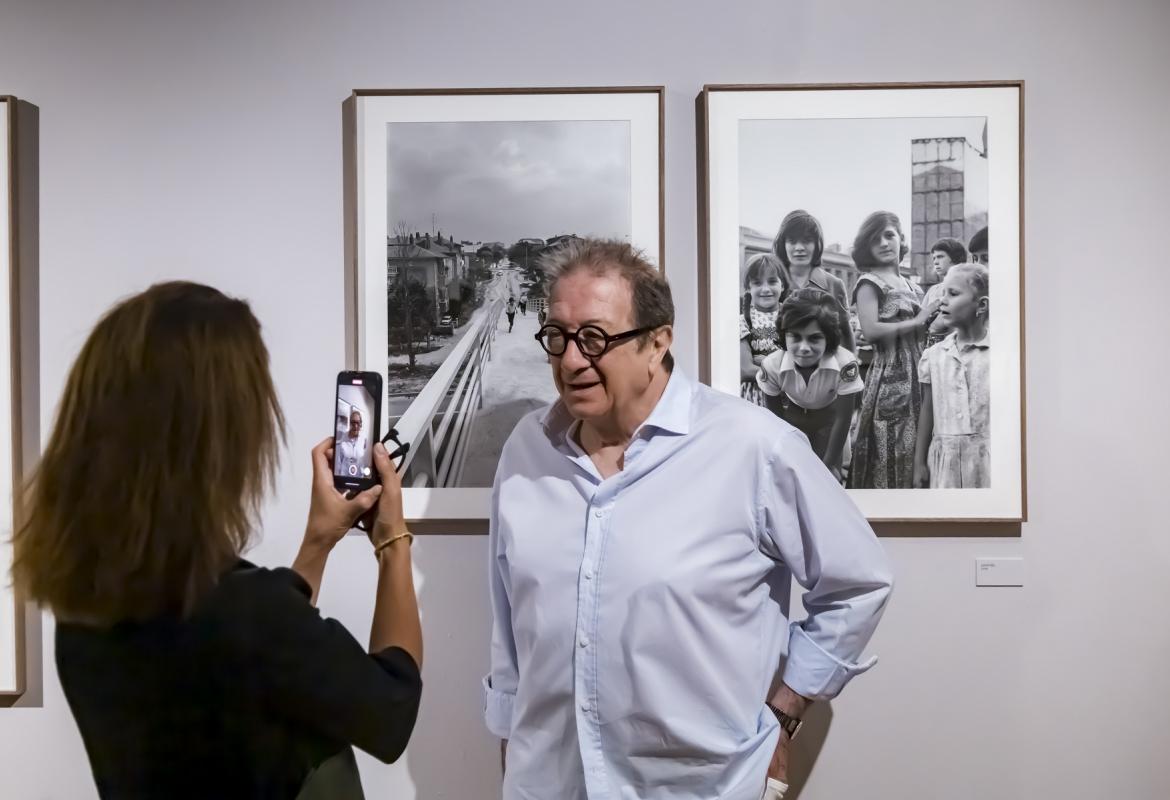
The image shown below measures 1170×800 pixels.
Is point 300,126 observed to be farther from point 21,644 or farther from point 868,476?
point 868,476

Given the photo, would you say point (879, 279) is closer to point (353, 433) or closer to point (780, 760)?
point (780, 760)

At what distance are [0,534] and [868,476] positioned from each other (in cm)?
184

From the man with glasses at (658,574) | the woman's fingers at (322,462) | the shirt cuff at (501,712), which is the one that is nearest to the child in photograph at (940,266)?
the man with glasses at (658,574)

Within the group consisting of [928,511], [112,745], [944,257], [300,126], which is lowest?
[112,745]

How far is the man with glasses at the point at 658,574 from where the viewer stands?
4.42ft

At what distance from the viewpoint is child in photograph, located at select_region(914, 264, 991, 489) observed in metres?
1.72

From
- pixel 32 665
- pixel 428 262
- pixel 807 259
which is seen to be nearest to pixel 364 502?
pixel 428 262

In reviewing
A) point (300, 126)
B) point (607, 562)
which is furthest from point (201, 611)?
point (300, 126)

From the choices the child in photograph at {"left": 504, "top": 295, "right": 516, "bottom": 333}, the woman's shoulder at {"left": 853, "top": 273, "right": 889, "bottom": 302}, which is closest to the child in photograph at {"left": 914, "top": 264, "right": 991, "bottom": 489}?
the woman's shoulder at {"left": 853, "top": 273, "right": 889, "bottom": 302}

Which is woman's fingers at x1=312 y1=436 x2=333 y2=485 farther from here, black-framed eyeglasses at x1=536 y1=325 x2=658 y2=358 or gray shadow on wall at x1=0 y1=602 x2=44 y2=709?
gray shadow on wall at x1=0 y1=602 x2=44 y2=709

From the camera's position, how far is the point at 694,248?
1768 millimetres

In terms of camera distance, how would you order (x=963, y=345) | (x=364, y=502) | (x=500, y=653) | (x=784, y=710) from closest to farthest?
(x=364, y=502) → (x=784, y=710) → (x=500, y=653) → (x=963, y=345)

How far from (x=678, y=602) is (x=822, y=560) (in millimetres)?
251

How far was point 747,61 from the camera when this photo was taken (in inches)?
68.9
